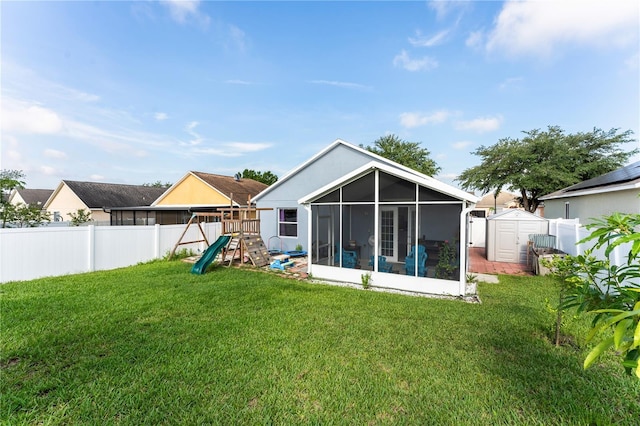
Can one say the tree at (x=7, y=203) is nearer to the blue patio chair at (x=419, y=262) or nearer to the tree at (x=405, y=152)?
the blue patio chair at (x=419, y=262)

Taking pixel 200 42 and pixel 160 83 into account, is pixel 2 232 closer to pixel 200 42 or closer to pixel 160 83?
pixel 160 83

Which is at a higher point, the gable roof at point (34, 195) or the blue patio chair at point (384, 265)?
the gable roof at point (34, 195)

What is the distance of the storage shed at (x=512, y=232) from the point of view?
10.9 metres

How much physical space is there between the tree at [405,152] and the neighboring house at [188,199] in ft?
53.5

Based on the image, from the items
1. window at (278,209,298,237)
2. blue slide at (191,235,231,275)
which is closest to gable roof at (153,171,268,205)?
window at (278,209,298,237)

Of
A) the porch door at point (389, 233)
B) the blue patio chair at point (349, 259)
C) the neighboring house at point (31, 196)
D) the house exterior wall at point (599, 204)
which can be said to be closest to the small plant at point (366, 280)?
the blue patio chair at point (349, 259)

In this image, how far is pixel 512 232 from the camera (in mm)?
11086

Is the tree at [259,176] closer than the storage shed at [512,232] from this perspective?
No

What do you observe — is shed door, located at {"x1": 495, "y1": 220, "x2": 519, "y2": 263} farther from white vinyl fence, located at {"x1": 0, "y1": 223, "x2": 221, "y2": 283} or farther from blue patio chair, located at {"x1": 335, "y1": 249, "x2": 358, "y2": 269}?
white vinyl fence, located at {"x1": 0, "y1": 223, "x2": 221, "y2": 283}

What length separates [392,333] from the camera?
178 inches

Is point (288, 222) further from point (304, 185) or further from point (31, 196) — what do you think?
point (31, 196)

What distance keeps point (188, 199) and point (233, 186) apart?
3.60 metres

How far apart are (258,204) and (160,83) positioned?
6652 millimetres

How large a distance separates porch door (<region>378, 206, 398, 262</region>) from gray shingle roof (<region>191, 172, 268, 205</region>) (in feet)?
43.8
